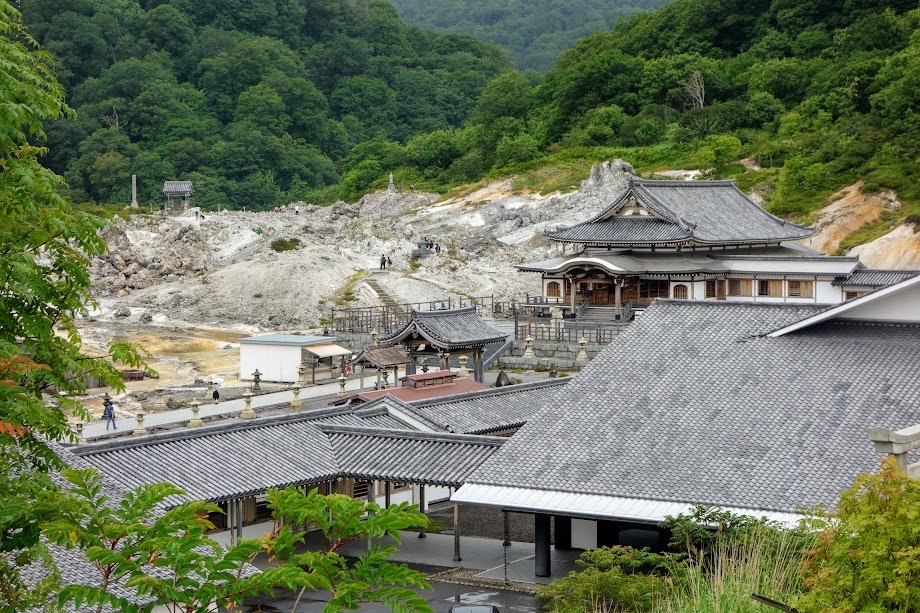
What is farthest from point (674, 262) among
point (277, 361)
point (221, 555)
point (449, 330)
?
point (221, 555)

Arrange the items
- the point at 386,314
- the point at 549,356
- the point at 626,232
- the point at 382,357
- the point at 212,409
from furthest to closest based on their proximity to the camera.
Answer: the point at 386,314, the point at 626,232, the point at 549,356, the point at 382,357, the point at 212,409

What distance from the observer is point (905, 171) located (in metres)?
60.0

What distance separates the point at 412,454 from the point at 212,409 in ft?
51.8

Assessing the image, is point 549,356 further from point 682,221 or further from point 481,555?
point 481,555

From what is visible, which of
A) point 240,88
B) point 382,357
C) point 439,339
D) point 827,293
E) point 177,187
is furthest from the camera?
point 240,88

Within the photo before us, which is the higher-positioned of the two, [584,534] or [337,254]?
[337,254]

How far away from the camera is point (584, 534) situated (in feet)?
72.7

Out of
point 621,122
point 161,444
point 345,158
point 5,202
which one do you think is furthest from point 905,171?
point 345,158

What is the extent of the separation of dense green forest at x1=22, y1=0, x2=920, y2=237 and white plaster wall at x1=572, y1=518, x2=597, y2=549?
4188cm

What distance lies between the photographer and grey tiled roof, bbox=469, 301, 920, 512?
18.9 metres

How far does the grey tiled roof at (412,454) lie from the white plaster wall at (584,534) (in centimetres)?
216

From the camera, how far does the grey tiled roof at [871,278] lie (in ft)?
153

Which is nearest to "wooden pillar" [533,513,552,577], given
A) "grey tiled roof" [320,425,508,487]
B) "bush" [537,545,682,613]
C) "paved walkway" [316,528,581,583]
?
"paved walkway" [316,528,581,583]

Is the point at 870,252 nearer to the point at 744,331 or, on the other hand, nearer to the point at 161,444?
the point at 744,331
